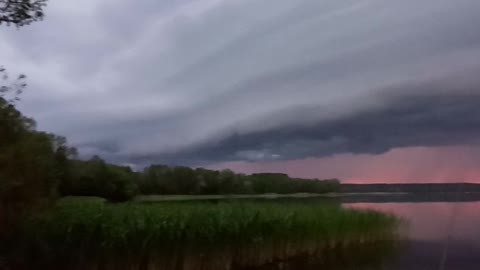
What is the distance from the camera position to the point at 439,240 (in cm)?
2422

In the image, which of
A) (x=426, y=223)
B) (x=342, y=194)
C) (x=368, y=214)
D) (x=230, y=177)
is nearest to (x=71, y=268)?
(x=230, y=177)

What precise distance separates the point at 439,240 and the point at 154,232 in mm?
14637

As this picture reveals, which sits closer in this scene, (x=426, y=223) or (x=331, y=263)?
(x=331, y=263)

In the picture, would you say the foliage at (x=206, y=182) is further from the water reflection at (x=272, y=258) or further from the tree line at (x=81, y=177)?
the water reflection at (x=272, y=258)

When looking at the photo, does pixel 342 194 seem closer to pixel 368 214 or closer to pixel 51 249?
pixel 368 214

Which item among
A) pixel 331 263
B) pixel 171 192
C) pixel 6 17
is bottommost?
pixel 331 263

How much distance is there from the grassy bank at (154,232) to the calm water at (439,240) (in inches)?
146

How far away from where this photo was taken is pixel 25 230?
1157 centimetres

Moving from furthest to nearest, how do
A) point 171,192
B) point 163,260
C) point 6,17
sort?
point 171,192, point 163,260, point 6,17

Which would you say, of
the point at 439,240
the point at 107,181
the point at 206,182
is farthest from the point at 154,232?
the point at 439,240

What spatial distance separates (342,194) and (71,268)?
15.9m

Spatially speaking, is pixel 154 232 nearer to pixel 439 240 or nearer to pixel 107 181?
pixel 107 181

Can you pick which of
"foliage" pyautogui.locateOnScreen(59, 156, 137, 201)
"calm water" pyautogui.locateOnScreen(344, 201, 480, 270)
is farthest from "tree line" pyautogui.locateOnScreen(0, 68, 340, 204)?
"calm water" pyautogui.locateOnScreen(344, 201, 480, 270)

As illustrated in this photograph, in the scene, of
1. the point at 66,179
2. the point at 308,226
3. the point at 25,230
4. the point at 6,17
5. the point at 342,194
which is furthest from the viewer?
the point at 342,194
